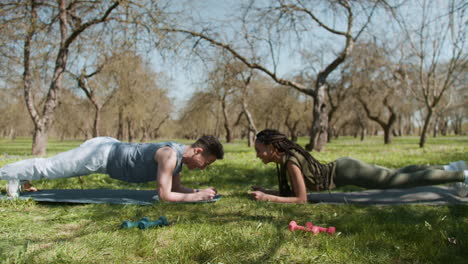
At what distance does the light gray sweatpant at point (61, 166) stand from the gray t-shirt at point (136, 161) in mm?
141

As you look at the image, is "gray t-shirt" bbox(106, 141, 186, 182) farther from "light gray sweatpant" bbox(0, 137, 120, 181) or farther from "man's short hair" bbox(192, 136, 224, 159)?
"man's short hair" bbox(192, 136, 224, 159)

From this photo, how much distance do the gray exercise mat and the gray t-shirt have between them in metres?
2.39

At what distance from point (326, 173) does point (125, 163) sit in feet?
10.1

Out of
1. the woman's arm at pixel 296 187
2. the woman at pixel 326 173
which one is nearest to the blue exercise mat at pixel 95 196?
the woman's arm at pixel 296 187

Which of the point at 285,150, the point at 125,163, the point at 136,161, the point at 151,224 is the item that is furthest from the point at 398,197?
the point at 125,163

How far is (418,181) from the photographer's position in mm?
4410

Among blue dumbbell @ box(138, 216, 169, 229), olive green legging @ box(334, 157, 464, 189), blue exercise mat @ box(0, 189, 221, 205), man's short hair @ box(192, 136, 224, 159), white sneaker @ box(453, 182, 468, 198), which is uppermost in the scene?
man's short hair @ box(192, 136, 224, 159)

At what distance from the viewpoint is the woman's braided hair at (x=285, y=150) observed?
460cm

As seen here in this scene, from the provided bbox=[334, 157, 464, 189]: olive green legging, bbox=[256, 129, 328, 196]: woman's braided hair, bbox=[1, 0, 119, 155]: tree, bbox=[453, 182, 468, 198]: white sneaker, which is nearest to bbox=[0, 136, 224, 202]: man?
bbox=[256, 129, 328, 196]: woman's braided hair

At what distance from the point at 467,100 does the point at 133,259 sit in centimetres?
5179

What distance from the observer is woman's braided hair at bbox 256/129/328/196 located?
4.60 m

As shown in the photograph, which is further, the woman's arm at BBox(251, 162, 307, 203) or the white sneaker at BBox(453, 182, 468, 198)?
the white sneaker at BBox(453, 182, 468, 198)

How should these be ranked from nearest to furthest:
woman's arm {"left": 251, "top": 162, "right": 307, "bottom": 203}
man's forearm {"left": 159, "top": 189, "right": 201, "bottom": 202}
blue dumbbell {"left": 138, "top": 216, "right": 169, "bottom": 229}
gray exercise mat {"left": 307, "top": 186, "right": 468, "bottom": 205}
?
blue dumbbell {"left": 138, "top": 216, "right": 169, "bottom": 229} < man's forearm {"left": 159, "top": 189, "right": 201, "bottom": 202} < woman's arm {"left": 251, "top": 162, "right": 307, "bottom": 203} < gray exercise mat {"left": 307, "top": 186, "right": 468, "bottom": 205}

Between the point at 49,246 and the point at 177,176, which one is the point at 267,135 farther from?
the point at 49,246
